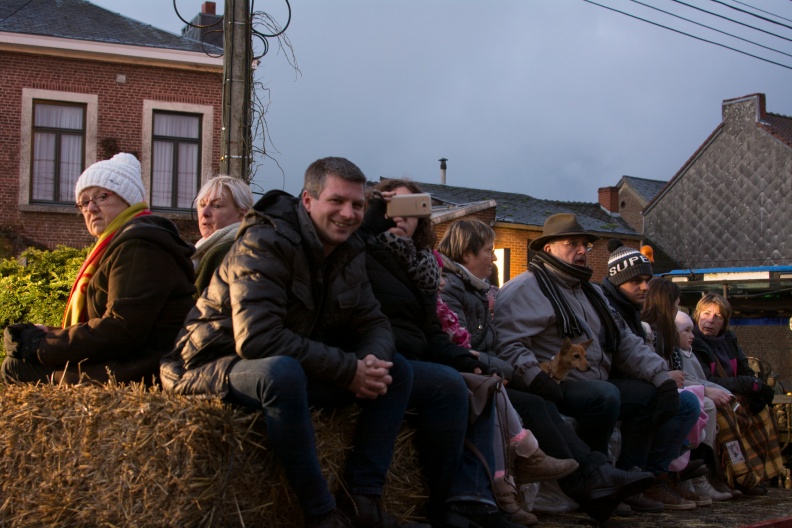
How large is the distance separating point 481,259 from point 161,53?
16406 millimetres

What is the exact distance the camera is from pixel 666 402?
21.4ft

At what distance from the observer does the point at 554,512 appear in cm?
576

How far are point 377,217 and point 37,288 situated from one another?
5575mm

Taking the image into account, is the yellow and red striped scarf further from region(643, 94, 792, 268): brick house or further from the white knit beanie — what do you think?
region(643, 94, 792, 268): brick house

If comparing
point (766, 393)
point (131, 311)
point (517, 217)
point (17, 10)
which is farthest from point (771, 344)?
point (17, 10)

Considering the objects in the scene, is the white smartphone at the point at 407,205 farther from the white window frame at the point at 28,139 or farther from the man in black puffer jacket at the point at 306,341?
the white window frame at the point at 28,139

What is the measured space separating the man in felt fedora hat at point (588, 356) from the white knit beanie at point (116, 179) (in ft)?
8.31

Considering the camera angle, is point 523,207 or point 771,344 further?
point 523,207

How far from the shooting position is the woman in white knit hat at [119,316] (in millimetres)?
4418

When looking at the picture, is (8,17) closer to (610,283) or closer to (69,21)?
(69,21)

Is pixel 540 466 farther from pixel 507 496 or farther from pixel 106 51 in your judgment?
pixel 106 51

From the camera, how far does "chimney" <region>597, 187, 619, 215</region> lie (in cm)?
4266

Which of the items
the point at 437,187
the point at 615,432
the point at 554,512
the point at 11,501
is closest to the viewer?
the point at 11,501

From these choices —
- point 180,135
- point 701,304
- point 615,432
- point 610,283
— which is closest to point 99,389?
point 615,432
